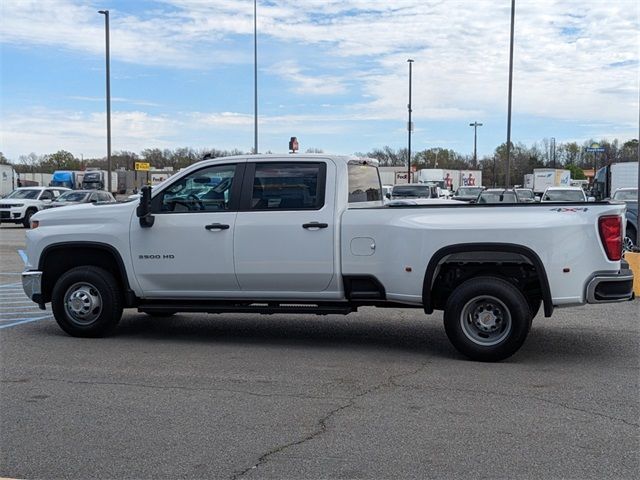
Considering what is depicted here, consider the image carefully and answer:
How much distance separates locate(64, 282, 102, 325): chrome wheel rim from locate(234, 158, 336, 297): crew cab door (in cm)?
176

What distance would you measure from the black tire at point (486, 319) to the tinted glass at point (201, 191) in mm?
2700

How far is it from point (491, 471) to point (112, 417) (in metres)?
2.80

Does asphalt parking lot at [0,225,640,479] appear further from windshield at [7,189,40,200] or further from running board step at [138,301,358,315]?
windshield at [7,189,40,200]

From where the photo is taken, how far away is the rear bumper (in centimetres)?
677

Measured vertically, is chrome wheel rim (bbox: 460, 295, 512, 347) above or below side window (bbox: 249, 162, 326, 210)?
below

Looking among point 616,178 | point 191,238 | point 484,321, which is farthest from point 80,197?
point 484,321

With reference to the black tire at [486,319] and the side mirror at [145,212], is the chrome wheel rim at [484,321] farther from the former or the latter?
the side mirror at [145,212]

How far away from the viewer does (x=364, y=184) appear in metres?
8.34

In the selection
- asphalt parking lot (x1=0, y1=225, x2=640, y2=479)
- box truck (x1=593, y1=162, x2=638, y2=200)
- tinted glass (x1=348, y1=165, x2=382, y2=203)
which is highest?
box truck (x1=593, y1=162, x2=638, y2=200)

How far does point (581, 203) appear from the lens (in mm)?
6863

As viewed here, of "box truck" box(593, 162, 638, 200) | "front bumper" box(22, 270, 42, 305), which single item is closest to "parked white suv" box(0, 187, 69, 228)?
"front bumper" box(22, 270, 42, 305)

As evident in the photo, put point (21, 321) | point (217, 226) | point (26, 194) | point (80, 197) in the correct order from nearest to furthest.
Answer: point (217, 226) → point (21, 321) → point (80, 197) → point (26, 194)

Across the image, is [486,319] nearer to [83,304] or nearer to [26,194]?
[83,304]

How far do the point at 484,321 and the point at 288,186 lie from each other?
2.47 m
